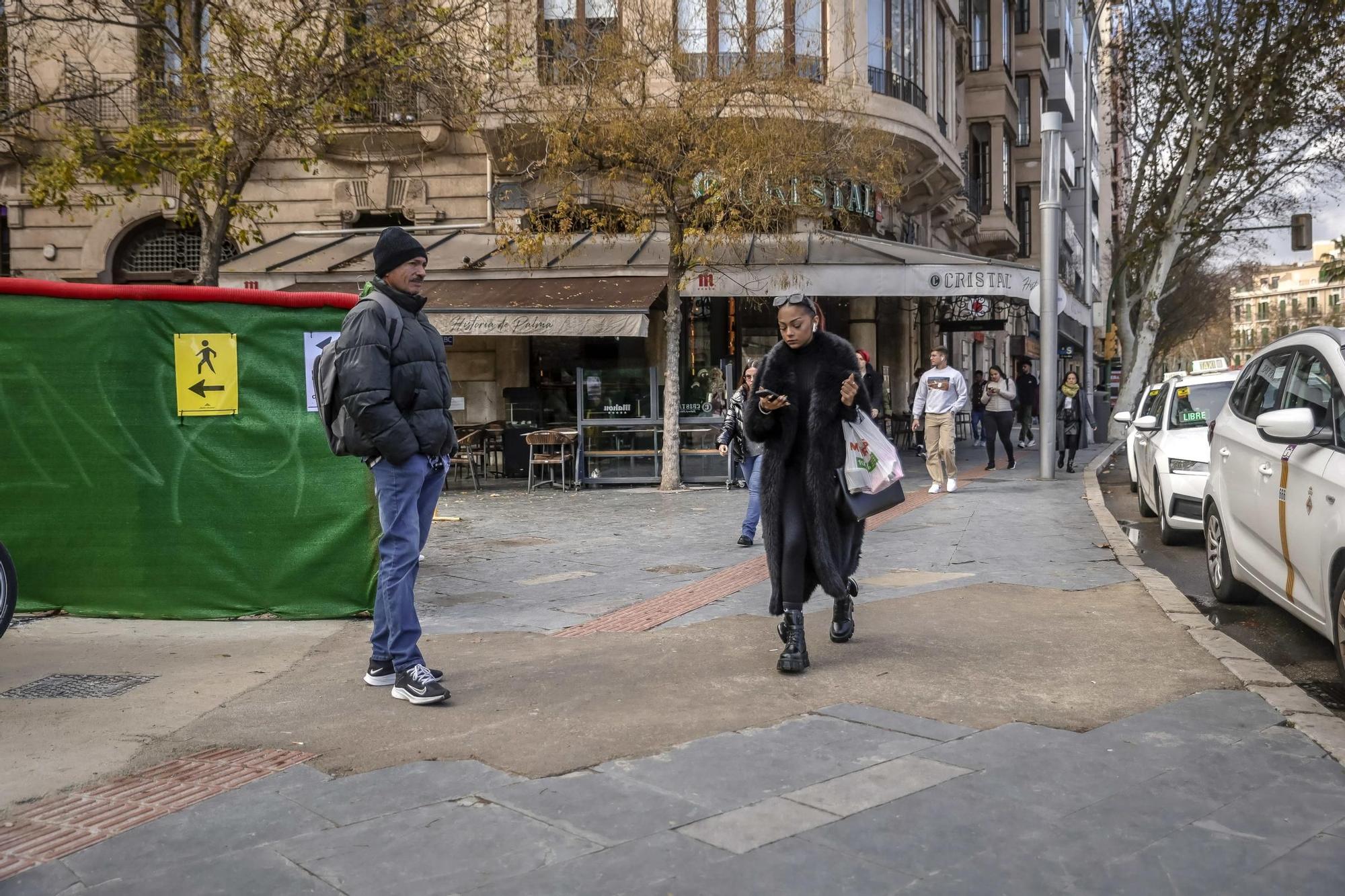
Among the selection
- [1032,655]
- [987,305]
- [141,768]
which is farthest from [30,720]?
[987,305]

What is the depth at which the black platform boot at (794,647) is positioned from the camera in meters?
5.54

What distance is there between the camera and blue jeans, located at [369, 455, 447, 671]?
204 inches

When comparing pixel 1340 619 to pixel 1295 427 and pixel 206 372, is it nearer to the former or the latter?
pixel 1295 427

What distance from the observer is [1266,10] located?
86.5ft

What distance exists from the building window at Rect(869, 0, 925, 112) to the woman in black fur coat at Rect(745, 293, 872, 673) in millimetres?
16566

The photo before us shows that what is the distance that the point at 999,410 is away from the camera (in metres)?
18.7

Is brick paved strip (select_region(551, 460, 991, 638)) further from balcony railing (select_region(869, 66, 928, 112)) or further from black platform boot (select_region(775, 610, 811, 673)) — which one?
balcony railing (select_region(869, 66, 928, 112))

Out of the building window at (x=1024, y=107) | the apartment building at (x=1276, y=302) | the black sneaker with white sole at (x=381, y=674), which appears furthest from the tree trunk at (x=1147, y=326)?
the apartment building at (x=1276, y=302)

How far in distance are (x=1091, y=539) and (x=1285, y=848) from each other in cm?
745

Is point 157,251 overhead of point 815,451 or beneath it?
overhead

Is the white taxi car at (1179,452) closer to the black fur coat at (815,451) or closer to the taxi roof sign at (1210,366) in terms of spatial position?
the taxi roof sign at (1210,366)

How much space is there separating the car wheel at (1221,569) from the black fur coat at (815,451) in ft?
9.19

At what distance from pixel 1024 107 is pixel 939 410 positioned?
25345mm

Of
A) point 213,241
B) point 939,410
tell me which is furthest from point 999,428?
point 213,241
